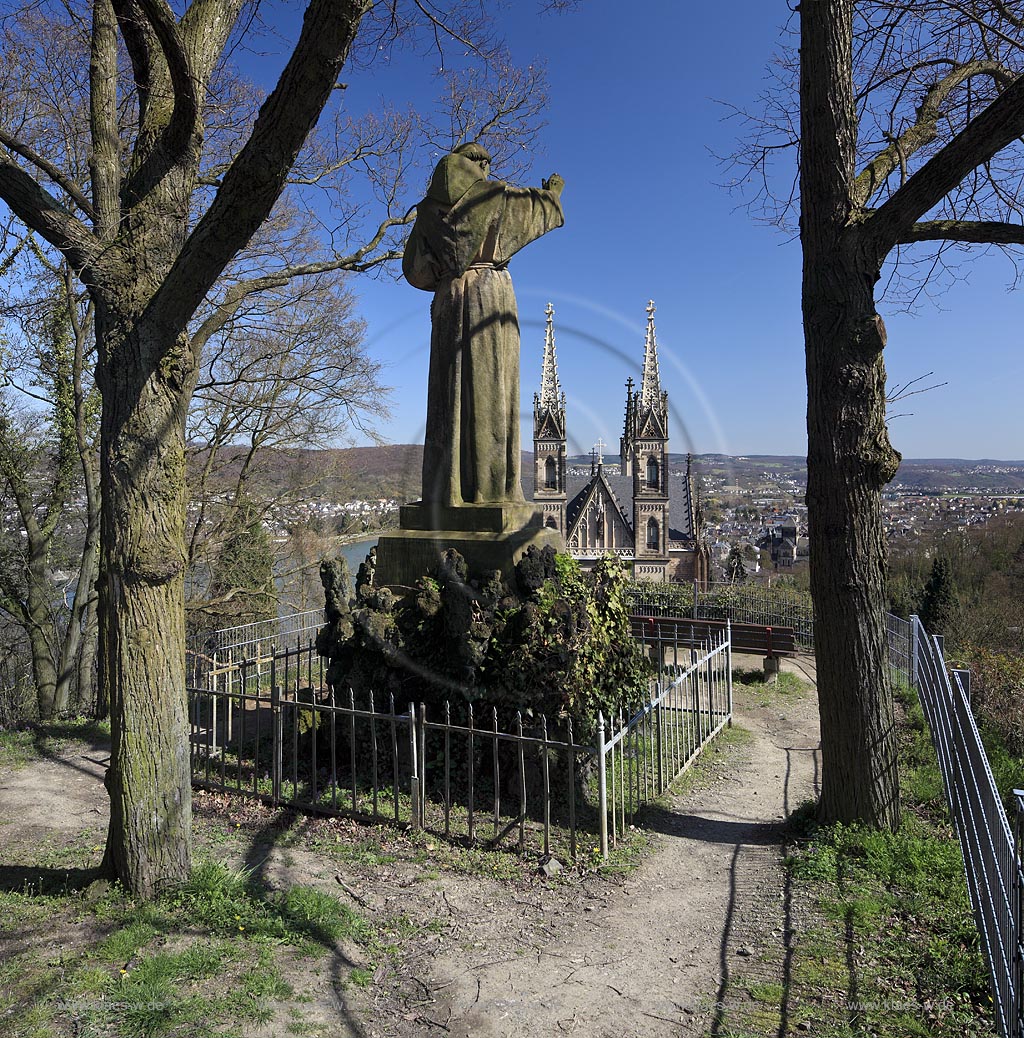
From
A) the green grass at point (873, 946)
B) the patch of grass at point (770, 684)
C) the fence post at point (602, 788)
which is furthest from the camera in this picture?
the patch of grass at point (770, 684)

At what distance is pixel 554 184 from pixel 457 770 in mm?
5705

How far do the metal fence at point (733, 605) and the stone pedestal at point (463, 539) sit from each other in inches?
492

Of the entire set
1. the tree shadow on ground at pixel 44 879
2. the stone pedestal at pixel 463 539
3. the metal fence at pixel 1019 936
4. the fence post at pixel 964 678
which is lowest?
the tree shadow on ground at pixel 44 879

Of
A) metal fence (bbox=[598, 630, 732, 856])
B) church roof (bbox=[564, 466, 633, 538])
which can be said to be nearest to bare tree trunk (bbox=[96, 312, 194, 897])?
metal fence (bbox=[598, 630, 732, 856])

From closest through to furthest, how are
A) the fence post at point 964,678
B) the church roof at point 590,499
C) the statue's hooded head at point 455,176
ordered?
the fence post at point 964,678 < the statue's hooded head at point 455,176 < the church roof at point 590,499

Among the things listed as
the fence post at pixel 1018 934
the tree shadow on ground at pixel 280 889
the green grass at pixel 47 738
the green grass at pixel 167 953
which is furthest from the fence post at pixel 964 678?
the green grass at pixel 47 738

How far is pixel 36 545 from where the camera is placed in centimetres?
1274

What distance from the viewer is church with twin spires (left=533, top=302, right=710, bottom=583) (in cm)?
4159

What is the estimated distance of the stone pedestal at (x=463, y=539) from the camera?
645 cm

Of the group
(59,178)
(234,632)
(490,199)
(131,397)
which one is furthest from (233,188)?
(234,632)

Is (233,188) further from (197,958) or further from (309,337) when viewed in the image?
(309,337)

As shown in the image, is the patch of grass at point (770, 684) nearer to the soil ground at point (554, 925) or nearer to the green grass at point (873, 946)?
the soil ground at point (554, 925)

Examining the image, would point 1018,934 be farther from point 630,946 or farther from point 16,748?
point 16,748

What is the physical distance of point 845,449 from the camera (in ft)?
17.1
